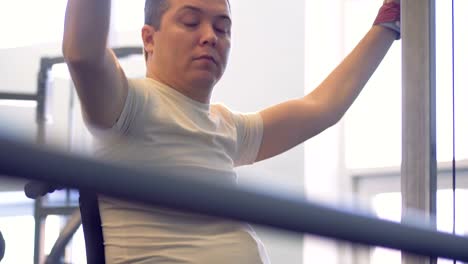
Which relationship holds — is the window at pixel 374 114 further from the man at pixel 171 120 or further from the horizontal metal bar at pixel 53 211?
the man at pixel 171 120

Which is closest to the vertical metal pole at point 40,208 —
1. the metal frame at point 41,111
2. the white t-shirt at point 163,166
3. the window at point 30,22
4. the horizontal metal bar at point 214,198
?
the metal frame at point 41,111

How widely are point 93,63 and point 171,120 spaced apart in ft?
0.59

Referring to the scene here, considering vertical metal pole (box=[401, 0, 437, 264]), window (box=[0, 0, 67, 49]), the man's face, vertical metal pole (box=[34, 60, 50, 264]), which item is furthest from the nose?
window (box=[0, 0, 67, 49])

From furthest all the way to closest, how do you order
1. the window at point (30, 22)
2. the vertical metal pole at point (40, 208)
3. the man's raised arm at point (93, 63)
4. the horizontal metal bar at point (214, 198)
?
the window at point (30, 22) < the vertical metal pole at point (40, 208) < the man's raised arm at point (93, 63) < the horizontal metal bar at point (214, 198)

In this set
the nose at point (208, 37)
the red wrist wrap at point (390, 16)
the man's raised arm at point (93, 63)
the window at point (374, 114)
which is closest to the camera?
the man's raised arm at point (93, 63)

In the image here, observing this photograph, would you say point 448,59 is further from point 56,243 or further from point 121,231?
point 56,243

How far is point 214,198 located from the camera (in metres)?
0.39

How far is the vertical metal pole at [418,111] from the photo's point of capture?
114cm

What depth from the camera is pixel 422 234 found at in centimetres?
50

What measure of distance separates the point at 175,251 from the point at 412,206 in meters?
0.34

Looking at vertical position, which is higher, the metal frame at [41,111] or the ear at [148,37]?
the ear at [148,37]

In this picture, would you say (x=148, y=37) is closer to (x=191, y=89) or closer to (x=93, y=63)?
(x=191, y=89)

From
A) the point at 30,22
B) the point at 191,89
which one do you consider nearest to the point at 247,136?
the point at 191,89

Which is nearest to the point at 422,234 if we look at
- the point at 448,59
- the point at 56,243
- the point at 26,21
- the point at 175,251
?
the point at 175,251
